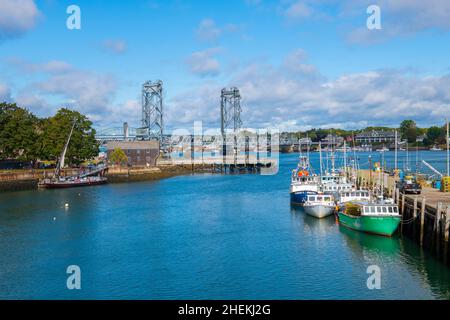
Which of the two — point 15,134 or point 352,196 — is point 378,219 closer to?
point 352,196

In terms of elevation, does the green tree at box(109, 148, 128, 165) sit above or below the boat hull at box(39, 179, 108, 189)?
above

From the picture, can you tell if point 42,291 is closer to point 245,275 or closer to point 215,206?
point 245,275

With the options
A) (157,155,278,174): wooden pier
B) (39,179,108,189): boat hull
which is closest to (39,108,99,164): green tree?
(39,179,108,189): boat hull

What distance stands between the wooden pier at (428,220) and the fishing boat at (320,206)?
5784mm

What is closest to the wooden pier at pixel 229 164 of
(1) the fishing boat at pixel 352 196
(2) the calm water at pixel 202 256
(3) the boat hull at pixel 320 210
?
(2) the calm water at pixel 202 256

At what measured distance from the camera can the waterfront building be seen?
111 m

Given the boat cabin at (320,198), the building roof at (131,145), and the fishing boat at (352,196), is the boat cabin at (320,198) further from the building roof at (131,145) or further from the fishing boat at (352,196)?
the building roof at (131,145)

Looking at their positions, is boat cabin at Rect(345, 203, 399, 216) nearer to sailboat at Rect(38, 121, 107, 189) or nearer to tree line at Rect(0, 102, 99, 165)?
sailboat at Rect(38, 121, 107, 189)

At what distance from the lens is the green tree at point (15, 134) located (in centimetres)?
8481

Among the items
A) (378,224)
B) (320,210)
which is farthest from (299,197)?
(378,224)

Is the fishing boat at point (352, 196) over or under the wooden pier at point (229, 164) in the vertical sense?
under

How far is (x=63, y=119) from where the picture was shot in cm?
9744

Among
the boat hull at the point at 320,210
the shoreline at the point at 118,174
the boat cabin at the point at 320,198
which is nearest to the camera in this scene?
the boat hull at the point at 320,210

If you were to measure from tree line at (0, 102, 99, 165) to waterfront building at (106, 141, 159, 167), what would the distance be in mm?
7153
